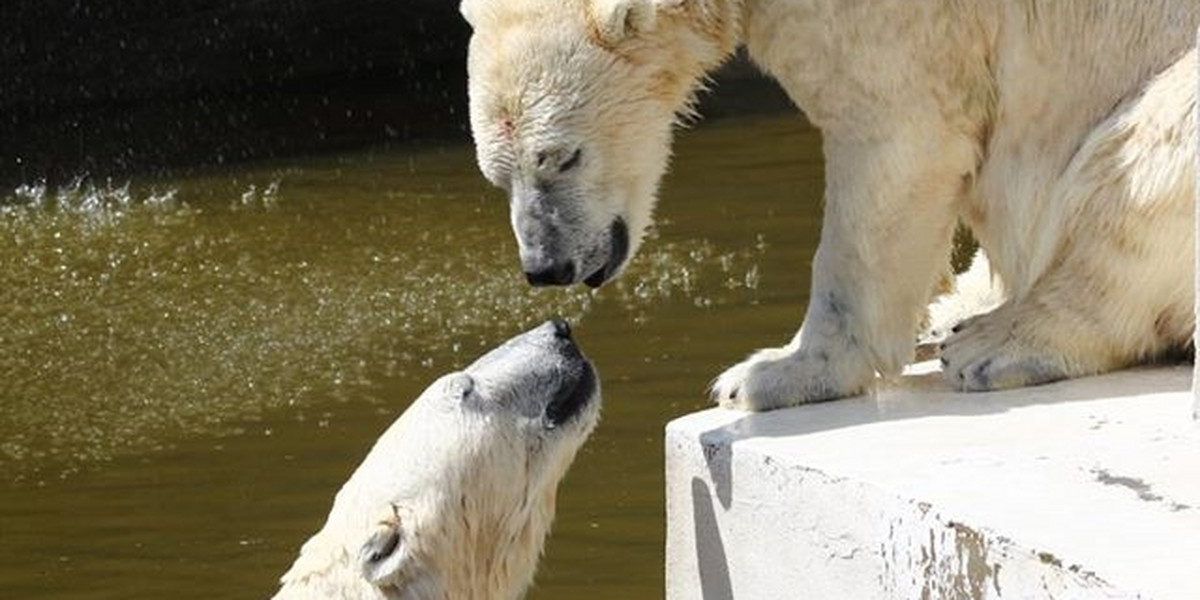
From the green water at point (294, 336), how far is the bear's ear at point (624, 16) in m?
A: 2.10

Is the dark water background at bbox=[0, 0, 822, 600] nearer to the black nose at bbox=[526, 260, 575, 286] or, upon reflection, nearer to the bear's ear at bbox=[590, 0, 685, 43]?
the black nose at bbox=[526, 260, 575, 286]

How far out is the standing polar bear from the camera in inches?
151

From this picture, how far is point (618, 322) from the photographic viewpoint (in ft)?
25.1

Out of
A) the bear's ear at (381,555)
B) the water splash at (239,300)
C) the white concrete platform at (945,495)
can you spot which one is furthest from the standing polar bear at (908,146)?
the water splash at (239,300)

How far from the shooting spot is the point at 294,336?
7.77 meters

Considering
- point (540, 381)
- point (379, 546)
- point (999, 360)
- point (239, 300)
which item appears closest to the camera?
point (379, 546)

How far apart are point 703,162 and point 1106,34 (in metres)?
6.19

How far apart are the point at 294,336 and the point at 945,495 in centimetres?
476

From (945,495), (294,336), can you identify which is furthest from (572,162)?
(294,336)

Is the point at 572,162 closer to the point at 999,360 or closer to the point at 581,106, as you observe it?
the point at 581,106

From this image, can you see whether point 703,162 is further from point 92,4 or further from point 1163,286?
point 1163,286

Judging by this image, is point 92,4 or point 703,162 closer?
point 703,162

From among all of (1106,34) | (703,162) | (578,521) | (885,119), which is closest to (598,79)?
(885,119)

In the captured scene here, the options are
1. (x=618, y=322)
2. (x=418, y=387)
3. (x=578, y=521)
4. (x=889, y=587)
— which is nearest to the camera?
(x=889, y=587)
